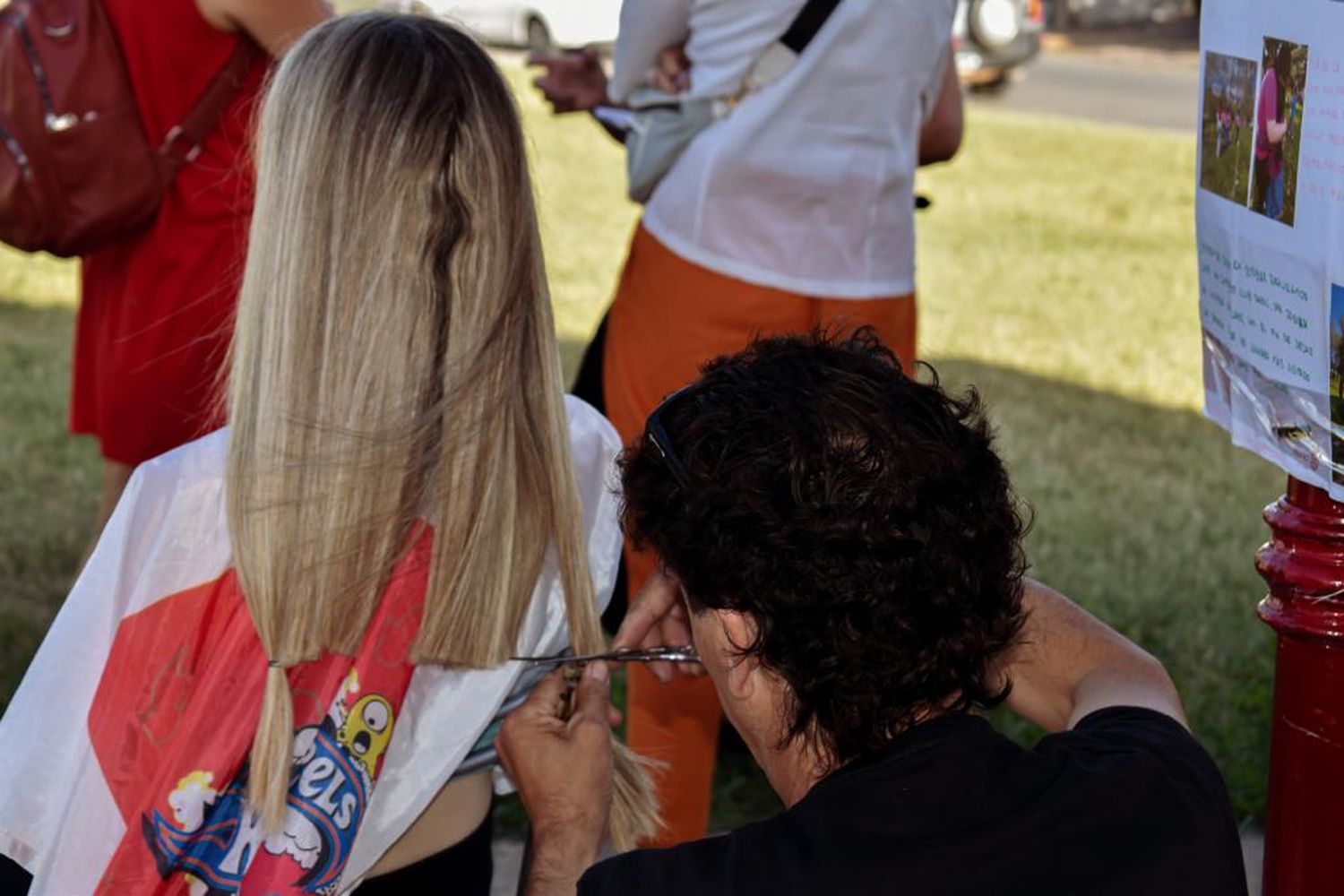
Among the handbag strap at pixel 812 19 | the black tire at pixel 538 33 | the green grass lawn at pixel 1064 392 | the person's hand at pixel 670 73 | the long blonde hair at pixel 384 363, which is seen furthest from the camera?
the black tire at pixel 538 33

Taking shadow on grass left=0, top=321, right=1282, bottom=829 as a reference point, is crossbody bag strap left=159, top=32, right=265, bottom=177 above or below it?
above

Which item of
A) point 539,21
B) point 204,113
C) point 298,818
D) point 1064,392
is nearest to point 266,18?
point 204,113

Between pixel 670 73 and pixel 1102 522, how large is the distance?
2.95m

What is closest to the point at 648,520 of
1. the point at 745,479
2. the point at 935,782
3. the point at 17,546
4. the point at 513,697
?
the point at 745,479

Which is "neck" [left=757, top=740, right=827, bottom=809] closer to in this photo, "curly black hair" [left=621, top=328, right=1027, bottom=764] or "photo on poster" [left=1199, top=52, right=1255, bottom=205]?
"curly black hair" [left=621, top=328, right=1027, bottom=764]

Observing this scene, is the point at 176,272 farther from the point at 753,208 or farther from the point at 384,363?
the point at 384,363

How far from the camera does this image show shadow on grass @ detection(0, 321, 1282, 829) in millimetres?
4230

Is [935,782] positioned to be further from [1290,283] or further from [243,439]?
[243,439]

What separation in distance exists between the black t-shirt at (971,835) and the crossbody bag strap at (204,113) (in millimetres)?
2155

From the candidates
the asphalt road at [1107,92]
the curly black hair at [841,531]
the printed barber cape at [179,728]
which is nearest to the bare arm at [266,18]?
the printed barber cape at [179,728]

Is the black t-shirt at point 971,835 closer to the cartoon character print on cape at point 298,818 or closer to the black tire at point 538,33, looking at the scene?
the cartoon character print on cape at point 298,818

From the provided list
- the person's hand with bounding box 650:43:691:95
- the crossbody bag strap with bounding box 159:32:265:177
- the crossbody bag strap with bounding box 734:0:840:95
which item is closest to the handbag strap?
the crossbody bag strap with bounding box 734:0:840:95

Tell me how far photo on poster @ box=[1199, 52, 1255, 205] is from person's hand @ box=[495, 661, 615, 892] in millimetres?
842

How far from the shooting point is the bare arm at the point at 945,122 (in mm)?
3258
